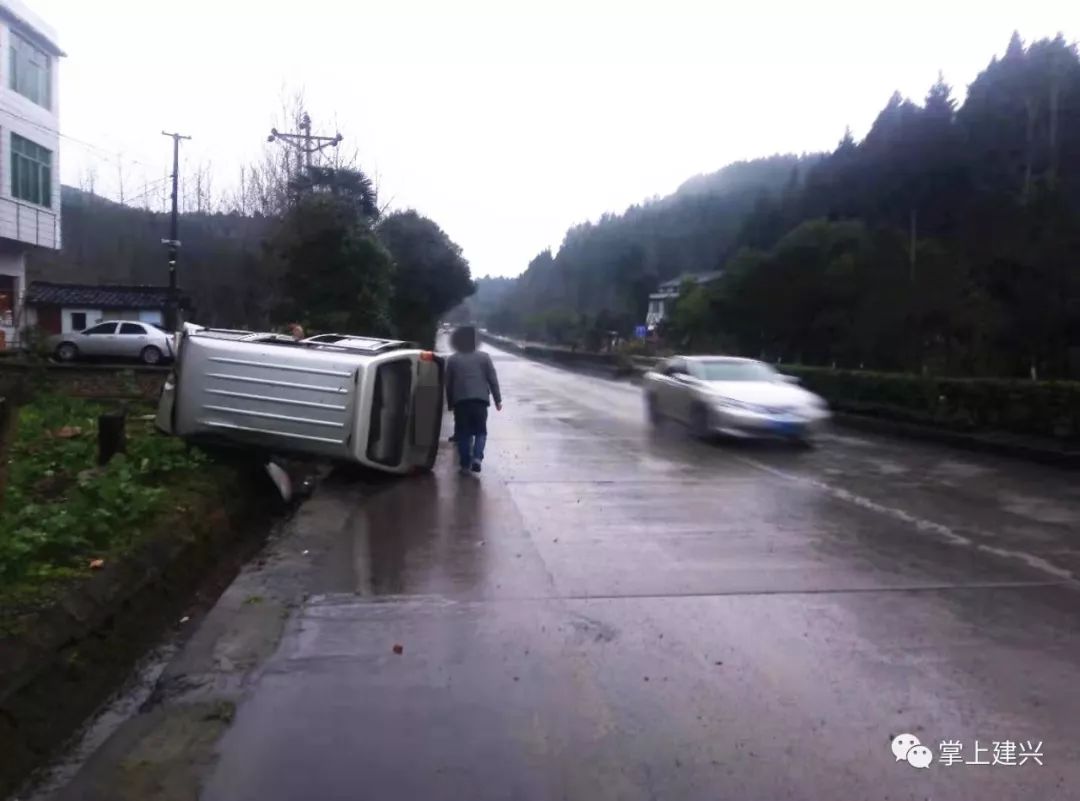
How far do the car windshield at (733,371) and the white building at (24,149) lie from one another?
60.0 ft

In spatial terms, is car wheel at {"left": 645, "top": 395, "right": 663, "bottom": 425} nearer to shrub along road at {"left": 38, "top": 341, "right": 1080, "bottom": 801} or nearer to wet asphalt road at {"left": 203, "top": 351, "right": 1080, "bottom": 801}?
wet asphalt road at {"left": 203, "top": 351, "right": 1080, "bottom": 801}

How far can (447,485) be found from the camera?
13.0 meters

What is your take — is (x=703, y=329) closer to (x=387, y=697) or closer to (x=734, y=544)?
(x=734, y=544)

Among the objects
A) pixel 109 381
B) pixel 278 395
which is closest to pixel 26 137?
pixel 109 381

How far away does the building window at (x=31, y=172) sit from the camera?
3133cm

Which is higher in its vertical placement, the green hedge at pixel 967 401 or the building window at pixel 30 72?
the building window at pixel 30 72

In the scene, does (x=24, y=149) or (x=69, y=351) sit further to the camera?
(x=69, y=351)

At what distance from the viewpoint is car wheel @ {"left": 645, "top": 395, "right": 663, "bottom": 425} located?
2117 centimetres

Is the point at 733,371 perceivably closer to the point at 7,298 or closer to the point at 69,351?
the point at 69,351

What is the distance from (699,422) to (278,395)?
8943 millimetres

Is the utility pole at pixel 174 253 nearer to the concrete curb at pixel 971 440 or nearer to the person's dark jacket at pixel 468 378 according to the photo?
the concrete curb at pixel 971 440

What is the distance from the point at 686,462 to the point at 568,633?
8.92 metres

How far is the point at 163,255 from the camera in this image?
56.4m

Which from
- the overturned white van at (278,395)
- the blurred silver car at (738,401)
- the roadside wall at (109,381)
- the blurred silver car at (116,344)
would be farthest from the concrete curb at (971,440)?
the blurred silver car at (116,344)
